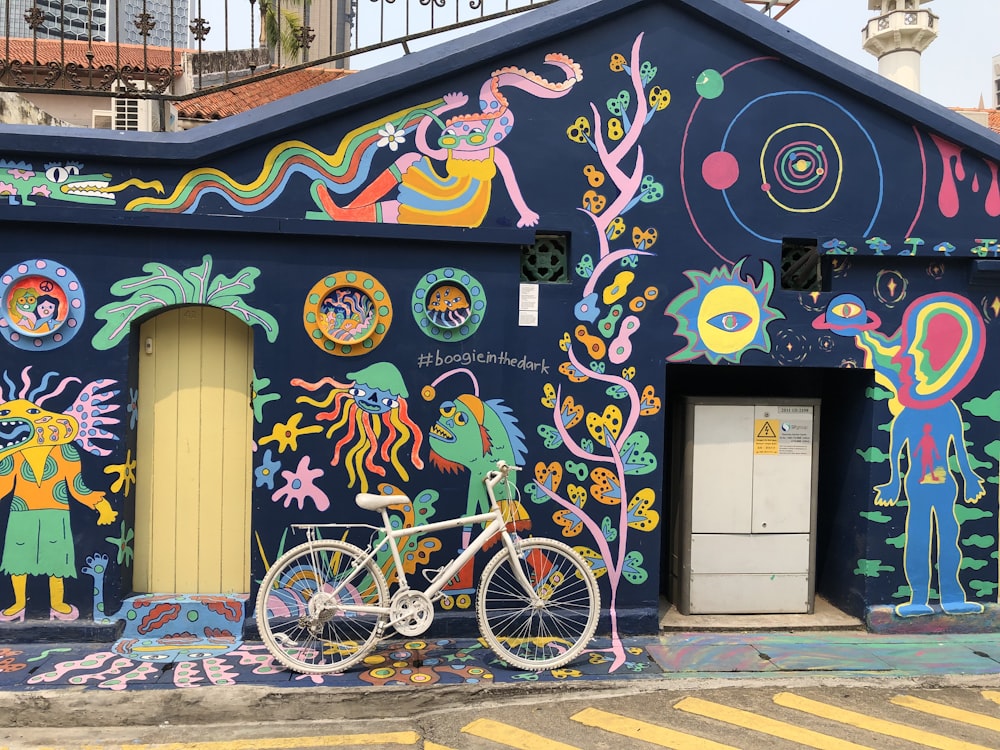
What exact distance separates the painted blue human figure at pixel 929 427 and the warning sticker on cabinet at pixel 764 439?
79 centimetres

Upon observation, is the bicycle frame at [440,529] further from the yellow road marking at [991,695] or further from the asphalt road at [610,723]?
the yellow road marking at [991,695]

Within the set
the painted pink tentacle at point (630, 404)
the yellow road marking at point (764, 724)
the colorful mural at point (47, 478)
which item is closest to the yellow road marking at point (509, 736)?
the yellow road marking at point (764, 724)

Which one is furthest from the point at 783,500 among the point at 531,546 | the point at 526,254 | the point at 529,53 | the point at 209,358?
the point at 209,358

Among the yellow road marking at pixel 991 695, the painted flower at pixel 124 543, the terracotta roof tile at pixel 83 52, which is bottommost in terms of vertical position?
the yellow road marking at pixel 991 695

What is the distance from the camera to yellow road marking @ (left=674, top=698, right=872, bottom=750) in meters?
4.30

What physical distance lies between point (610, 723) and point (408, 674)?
1288mm

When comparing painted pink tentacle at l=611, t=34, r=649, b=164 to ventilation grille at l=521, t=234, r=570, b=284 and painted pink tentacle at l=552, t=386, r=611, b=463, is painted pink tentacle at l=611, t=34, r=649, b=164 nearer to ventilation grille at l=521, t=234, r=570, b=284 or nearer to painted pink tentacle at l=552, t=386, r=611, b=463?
ventilation grille at l=521, t=234, r=570, b=284

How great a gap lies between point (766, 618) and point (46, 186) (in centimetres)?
593

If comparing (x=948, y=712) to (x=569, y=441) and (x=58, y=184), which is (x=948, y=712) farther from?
(x=58, y=184)

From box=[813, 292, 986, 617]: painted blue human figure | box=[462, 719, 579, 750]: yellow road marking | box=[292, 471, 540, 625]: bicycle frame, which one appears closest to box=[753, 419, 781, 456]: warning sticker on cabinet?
box=[813, 292, 986, 617]: painted blue human figure

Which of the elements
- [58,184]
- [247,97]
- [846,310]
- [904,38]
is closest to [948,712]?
[846,310]

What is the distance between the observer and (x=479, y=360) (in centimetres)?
566

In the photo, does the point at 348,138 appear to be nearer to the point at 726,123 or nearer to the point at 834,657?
the point at 726,123

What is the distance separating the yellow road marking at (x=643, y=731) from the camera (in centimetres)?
426
